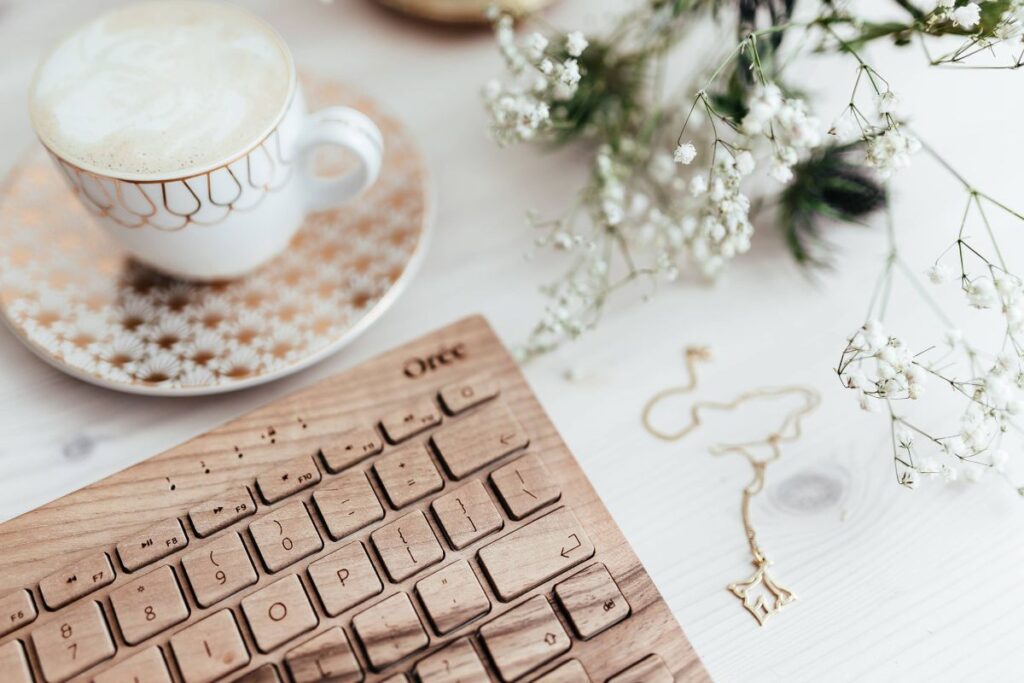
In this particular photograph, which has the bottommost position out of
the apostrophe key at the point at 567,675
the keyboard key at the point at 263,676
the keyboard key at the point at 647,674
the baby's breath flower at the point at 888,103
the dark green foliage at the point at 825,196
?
Answer: the keyboard key at the point at 647,674

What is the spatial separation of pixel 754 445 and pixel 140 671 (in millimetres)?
326

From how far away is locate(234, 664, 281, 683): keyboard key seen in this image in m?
0.36

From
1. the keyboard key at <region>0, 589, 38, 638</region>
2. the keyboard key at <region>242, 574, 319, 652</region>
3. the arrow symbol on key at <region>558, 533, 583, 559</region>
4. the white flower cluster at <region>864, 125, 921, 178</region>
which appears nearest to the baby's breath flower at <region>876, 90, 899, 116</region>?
the white flower cluster at <region>864, 125, 921, 178</region>

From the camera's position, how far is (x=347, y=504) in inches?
16.1

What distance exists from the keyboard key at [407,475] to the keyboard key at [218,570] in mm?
72

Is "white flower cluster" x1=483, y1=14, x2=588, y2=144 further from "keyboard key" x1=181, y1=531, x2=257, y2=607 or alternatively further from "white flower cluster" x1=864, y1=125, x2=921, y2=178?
"keyboard key" x1=181, y1=531, x2=257, y2=607

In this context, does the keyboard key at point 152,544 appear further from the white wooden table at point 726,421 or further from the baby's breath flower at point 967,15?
the baby's breath flower at point 967,15

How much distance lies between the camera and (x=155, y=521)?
41 centimetres

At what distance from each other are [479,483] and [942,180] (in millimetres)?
380

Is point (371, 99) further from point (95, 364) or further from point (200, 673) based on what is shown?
point (200, 673)

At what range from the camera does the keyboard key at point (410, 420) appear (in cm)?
43

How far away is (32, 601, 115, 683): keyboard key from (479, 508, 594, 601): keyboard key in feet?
0.56

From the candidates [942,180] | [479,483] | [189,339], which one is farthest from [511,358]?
[942,180]

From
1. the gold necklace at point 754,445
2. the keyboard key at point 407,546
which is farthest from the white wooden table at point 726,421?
the keyboard key at point 407,546
